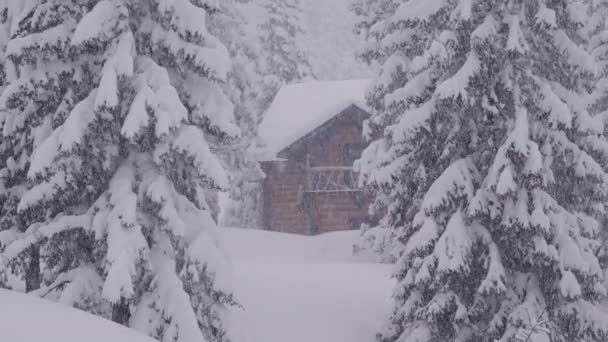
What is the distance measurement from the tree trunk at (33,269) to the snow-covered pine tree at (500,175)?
6.05m

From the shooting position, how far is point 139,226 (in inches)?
496

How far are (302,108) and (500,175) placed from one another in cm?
2388

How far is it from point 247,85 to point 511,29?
16.1 m

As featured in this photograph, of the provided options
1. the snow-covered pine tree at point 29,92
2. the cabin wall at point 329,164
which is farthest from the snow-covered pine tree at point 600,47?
the cabin wall at point 329,164

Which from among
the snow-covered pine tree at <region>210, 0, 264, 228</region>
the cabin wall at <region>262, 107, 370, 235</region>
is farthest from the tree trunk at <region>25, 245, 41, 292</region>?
the cabin wall at <region>262, 107, 370, 235</region>

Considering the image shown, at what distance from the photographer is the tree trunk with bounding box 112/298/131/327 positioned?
1278cm

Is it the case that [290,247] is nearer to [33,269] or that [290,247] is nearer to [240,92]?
[240,92]

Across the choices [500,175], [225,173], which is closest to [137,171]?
[225,173]

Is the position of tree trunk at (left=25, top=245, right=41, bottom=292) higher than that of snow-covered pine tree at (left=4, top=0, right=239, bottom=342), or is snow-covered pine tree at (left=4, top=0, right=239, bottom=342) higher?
snow-covered pine tree at (left=4, top=0, right=239, bottom=342)

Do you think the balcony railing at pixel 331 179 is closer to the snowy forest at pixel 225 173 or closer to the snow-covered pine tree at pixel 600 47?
the snow-covered pine tree at pixel 600 47

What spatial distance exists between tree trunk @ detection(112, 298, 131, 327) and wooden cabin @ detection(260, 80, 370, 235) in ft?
63.4

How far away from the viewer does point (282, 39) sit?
137 ft

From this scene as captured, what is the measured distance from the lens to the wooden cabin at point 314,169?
3344 cm

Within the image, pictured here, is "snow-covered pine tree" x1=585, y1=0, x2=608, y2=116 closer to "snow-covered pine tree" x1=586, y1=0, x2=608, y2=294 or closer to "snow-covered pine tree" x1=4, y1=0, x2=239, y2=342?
"snow-covered pine tree" x1=586, y1=0, x2=608, y2=294
